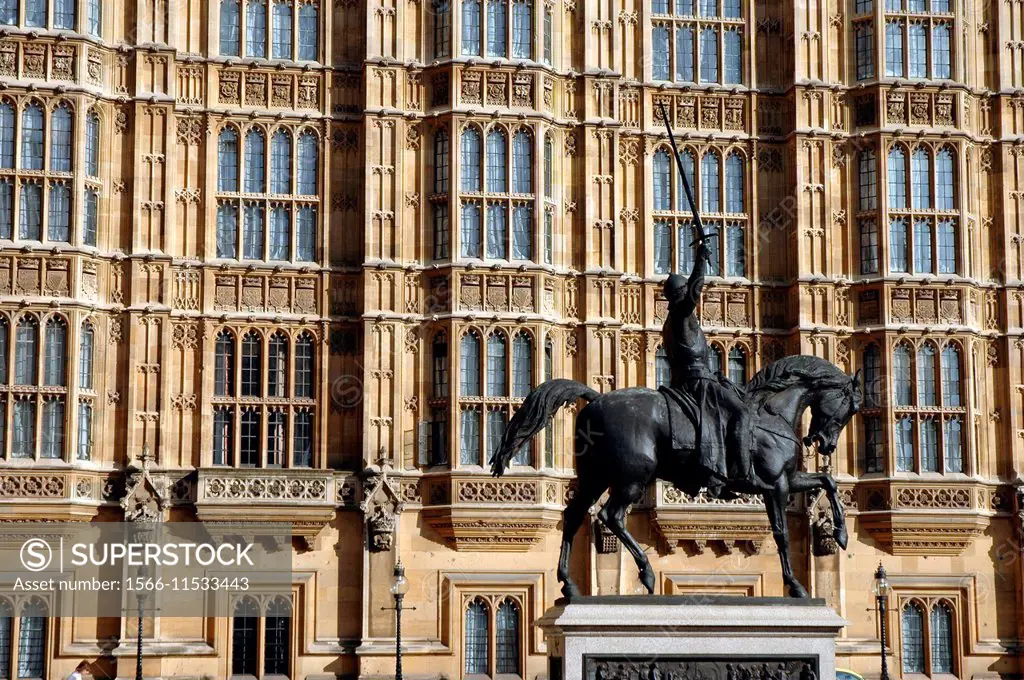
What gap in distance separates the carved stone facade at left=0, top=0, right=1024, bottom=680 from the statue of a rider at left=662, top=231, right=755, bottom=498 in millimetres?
18427

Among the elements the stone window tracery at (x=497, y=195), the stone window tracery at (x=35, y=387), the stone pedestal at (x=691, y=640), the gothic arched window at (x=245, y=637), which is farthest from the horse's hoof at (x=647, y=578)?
the stone window tracery at (x=35, y=387)

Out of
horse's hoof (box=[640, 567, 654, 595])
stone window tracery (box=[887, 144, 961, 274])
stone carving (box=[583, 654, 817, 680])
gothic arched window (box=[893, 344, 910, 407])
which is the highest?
stone window tracery (box=[887, 144, 961, 274])

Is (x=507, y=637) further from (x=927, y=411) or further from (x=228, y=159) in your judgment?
(x=228, y=159)

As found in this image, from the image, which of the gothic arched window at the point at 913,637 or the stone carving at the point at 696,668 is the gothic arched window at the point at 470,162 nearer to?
the gothic arched window at the point at 913,637

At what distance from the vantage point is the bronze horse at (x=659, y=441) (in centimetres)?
2161

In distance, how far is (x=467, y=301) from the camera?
1628 inches

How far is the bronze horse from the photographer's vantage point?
21.6 meters

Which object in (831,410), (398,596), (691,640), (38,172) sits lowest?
(398,596)

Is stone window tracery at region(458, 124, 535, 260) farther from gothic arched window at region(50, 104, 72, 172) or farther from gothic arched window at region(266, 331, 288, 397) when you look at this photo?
gothic arched window at region(50, 104, 72, 172)

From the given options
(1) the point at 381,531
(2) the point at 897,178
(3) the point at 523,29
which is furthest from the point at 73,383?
(2) the point at 897,178

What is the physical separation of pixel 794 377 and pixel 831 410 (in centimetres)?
62

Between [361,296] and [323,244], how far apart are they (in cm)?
150

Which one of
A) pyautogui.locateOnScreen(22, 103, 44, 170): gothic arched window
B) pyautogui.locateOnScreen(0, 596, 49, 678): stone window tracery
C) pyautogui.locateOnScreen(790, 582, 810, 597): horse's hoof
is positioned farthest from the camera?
pyautogui.locateOnScreen(22, 103, 44, 170): gothic arched window

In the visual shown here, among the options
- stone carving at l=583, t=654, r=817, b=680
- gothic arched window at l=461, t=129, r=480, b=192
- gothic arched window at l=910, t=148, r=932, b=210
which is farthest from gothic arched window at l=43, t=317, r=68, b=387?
stone carving at l=583, t=654, r=817, b=680
